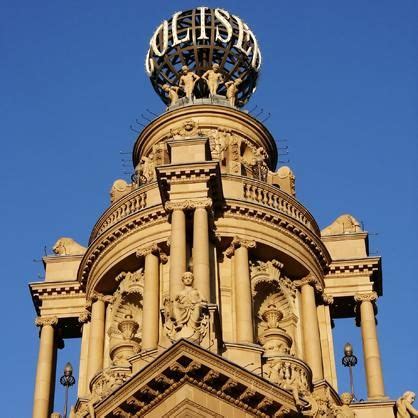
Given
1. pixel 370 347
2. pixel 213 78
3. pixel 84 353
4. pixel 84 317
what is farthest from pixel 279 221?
pixel 213 78

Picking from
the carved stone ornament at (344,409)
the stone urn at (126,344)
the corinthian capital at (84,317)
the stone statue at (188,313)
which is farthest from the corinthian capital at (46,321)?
the stone statue at (188,313)

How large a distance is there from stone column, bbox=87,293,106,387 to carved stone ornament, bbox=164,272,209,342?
32.4ft

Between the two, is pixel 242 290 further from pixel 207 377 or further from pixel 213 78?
pixel 213 78

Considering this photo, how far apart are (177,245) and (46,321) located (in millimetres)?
7546

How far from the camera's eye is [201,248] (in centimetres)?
3881

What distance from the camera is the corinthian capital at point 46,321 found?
4425 cm

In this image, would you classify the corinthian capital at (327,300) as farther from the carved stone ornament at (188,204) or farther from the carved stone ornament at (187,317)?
the carved stone ornament at (187,317)

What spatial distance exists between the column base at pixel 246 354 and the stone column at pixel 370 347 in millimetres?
6587

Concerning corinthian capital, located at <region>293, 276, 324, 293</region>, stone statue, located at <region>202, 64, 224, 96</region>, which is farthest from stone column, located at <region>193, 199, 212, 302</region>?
stone statue, located at <region>202, 64, 224, 96</region>

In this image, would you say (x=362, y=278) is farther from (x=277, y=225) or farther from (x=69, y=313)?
(x=69, y=313)

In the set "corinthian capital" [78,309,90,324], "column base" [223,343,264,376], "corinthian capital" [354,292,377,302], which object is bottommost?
"column base" [223,343,264,376]

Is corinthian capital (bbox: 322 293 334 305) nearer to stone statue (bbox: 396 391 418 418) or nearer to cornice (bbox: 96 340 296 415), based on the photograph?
stone statue (bbox: 396 391 418 418)

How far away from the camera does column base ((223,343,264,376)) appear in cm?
3528

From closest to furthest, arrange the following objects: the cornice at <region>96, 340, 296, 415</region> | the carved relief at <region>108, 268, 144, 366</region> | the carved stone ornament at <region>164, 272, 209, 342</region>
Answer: the cornice at <region>96, 340, 296, 415</region>
the carved stone ornament at <region>164, 272, 209, 342</region>
the carved relief at <region>108, 268, 144, 366</region>
